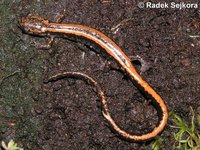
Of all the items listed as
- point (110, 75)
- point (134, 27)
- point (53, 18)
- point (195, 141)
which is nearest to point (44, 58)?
point (53, 18)

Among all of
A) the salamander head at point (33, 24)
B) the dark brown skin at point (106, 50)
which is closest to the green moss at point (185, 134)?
the dark brown skin at point (106, 50)

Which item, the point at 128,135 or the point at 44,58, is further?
the point at 44,58

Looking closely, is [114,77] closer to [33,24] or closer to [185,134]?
[185,134]

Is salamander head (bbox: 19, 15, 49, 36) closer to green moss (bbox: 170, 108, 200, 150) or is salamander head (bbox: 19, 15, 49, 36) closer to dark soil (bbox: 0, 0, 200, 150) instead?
dark soil (bbox: 0, 0, 200, 150)

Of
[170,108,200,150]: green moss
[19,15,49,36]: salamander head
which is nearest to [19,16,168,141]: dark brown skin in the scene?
[19,15,49,36]: salamander head

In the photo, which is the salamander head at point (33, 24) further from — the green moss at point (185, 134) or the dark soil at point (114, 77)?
the green moss at point (185, 134)

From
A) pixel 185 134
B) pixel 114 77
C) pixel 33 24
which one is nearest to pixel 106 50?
pixel 114 77

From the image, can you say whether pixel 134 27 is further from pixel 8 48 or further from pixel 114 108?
pixel 8 48
